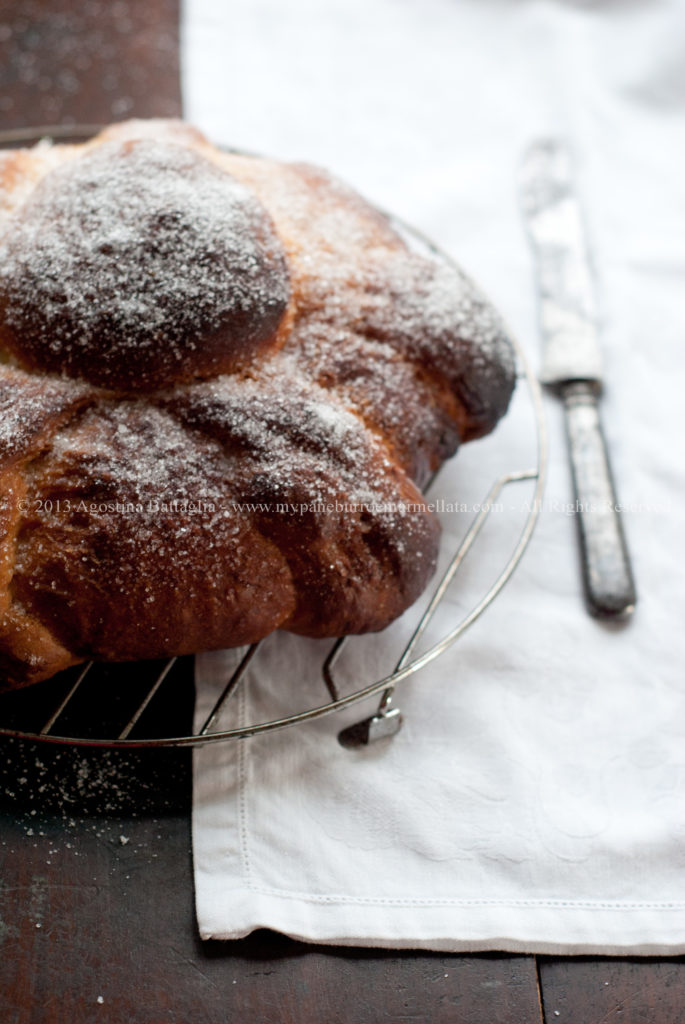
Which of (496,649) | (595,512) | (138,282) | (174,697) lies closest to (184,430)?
(138,282)

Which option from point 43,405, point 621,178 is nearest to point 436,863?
point 43,405

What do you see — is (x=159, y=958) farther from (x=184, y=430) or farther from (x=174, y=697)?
(x=184, y=430)

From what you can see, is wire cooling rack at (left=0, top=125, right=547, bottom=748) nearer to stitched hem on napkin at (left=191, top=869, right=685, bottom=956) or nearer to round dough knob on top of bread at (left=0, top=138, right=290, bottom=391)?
stitched hem on napkin at (left=191, top=869, right=685, bottom=956)

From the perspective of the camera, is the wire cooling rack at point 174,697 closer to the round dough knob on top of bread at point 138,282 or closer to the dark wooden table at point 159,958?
the dark wooden table at point 159,958

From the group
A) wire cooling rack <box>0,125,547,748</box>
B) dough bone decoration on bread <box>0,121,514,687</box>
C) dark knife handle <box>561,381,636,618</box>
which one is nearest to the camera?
dough bone decoration on bread <box>0,121,514,687</box>

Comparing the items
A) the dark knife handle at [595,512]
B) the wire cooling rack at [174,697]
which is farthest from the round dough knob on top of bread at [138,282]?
the dark knife handle at [595,512]

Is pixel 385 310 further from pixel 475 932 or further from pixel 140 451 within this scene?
pixel 475 932

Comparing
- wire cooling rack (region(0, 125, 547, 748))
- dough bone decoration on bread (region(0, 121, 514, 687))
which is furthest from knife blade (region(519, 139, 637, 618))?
dough bone decoration on bread (region(0, 121, 514, 687))
